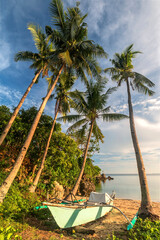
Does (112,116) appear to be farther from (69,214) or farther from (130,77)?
(69,214)

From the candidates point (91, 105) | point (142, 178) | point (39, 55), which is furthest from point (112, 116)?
point (39, 55)

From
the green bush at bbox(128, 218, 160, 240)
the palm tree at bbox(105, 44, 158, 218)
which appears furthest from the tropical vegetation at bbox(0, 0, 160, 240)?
the green bush at bbox(128, 218, 160, 240)


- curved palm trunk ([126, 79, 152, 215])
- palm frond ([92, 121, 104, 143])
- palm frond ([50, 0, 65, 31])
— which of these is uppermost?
palm frond ([50, 0, 65, 31])

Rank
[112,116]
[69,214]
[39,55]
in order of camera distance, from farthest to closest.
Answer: [112,116] < [39,55] < [69,214]

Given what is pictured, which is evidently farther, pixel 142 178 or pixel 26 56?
pixel 26 56

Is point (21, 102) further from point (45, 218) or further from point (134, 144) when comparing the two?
point (134, 144)

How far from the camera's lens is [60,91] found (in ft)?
38.7

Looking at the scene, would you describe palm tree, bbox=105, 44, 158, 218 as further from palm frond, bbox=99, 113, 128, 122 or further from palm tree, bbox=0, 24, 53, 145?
palm tree, bbox=0, 24, 53, 145

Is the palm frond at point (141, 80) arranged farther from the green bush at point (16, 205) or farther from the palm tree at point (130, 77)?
the green bush at point (16, 205)

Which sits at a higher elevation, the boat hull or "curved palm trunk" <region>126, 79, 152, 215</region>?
"curved palm trunk" <region>126, 79, 152, 215</region>

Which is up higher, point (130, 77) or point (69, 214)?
point (130, 77)

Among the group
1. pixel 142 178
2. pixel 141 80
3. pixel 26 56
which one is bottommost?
pixel 142 178

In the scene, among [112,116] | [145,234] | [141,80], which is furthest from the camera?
[112,116]

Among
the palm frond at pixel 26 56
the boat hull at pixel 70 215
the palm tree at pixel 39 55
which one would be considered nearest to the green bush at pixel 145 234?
the boat hull at pixel 70 215
